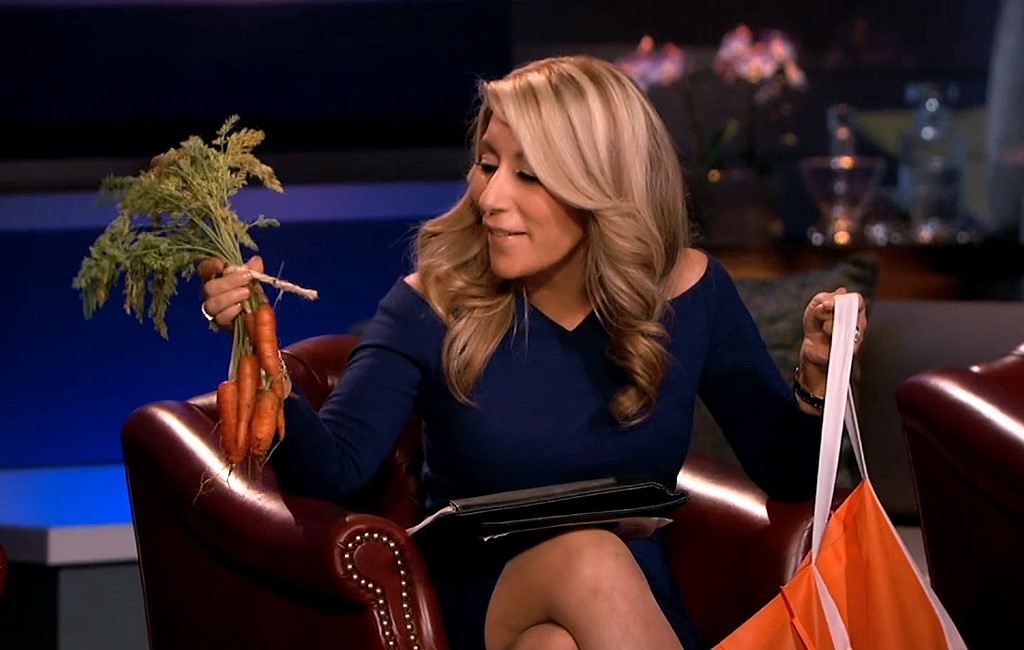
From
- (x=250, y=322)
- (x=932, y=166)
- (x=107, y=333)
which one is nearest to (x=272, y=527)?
(x=250, y=322)

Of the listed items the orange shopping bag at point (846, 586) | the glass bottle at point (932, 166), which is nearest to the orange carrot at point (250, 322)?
the orange shopping bag at point (846, 586)

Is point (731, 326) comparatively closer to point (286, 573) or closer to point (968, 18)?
point (286, 573)

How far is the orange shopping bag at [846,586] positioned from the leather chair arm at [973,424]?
43cm

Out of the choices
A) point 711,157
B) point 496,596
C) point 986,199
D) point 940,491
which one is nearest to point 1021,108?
point 986,199

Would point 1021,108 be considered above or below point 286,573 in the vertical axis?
above

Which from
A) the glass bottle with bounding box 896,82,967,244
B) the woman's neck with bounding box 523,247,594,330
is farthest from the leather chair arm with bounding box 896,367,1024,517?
the glass bottle with bounding box 896,82,967,244

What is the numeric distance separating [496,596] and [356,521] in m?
0.25

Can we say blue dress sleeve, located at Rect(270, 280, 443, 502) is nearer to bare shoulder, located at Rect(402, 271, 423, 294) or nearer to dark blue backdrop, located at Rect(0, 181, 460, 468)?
bare shoulder, located at Rect(402, 271, 423, 294)

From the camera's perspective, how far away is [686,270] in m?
2.46

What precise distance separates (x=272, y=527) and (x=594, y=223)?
2.03 ft

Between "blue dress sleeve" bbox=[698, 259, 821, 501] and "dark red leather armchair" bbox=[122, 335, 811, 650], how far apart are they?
0.05 meters

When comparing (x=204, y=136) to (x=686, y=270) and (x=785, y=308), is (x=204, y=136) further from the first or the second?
(x=686, y=270)

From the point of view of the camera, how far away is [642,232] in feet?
7.63

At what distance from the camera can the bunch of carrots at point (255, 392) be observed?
1.98 metres
